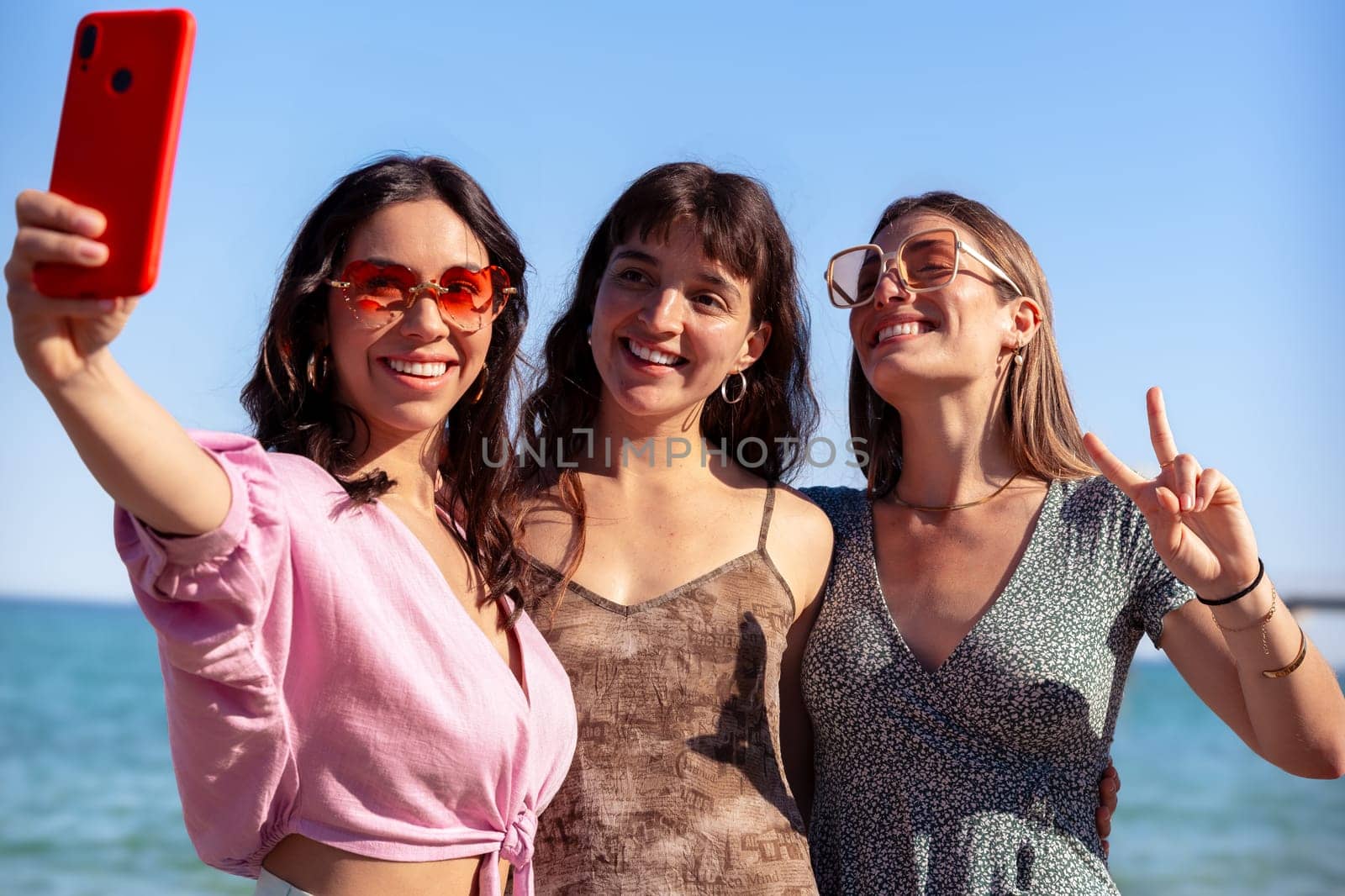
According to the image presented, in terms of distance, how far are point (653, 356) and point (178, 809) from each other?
1486cm

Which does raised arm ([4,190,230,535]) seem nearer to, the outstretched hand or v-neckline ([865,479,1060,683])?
the outstretched hand

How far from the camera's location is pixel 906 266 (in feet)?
13.0

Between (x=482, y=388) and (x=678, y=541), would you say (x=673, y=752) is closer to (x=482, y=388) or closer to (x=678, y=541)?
(x=678, y=541)

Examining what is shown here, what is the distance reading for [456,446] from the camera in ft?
11.0

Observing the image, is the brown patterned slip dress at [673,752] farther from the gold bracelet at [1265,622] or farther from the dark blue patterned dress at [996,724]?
the gold bracelet at [1265,622]

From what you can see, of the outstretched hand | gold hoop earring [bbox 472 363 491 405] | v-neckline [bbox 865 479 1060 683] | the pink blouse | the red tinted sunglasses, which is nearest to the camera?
the outstretched hand

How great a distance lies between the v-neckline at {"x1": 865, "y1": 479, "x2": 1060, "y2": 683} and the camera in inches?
138

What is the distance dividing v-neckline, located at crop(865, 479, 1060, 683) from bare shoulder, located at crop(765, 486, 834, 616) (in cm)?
15

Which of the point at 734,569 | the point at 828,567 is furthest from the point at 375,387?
the point at 828,567

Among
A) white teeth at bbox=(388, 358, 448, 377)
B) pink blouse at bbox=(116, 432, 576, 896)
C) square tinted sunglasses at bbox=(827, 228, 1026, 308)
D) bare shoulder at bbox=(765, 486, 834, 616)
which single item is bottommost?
pink blouse at bbox=(116, 432, 576, 896)

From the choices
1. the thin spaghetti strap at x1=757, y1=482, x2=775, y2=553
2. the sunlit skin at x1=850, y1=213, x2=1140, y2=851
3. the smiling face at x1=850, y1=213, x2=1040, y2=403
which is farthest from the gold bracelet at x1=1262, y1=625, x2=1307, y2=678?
the thin spaghetti strap at x1=757, y1=482, x2=775, y2=553

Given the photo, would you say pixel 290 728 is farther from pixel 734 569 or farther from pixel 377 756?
pixel 734 569

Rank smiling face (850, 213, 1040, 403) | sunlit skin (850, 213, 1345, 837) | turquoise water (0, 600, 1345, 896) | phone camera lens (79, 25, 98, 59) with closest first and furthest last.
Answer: phone camera lens (79, 25, 98, 59)
sunlit skin (850, 213, 1345, 837)
smiling face (850, 213, 1040, 403)
turquoise water (0, 600, 1345, 896)

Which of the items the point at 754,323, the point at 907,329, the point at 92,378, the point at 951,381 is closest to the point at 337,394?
the point at 92,378
